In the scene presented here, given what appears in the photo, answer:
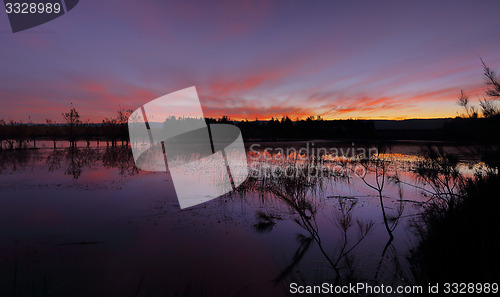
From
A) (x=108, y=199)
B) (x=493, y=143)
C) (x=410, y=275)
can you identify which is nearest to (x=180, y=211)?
(x=108, y=199)

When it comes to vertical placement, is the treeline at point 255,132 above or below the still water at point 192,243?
above

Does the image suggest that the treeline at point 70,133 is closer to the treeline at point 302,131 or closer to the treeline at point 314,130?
the treeline at point 302,131

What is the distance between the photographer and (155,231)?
7793 mm

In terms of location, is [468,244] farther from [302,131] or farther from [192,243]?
[302,131]

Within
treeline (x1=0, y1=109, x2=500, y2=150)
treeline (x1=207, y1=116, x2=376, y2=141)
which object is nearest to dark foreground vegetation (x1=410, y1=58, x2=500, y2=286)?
treeline (x1=0, y1=109, x2=500, y2=150)

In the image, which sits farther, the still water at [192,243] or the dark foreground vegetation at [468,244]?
the still water at [192,243]

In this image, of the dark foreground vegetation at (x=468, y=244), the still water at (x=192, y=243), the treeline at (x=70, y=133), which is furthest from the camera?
the treeline at (x=70, y=133)

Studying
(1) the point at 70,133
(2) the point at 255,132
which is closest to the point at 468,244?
(1) the point at 70,133

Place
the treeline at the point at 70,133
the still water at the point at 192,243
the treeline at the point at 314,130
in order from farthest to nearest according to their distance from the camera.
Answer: the treeline at the point at 314,130 < the treeline at the point at 70,133 < the still water at the point at 192,243

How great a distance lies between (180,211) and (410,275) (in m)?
8.42

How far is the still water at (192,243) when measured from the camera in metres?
5.02

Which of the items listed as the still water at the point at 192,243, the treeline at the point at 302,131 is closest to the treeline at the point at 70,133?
the treeline at the point at 302,131

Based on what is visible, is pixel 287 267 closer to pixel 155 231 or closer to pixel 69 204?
pixel 155 231

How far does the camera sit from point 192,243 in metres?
6.98
